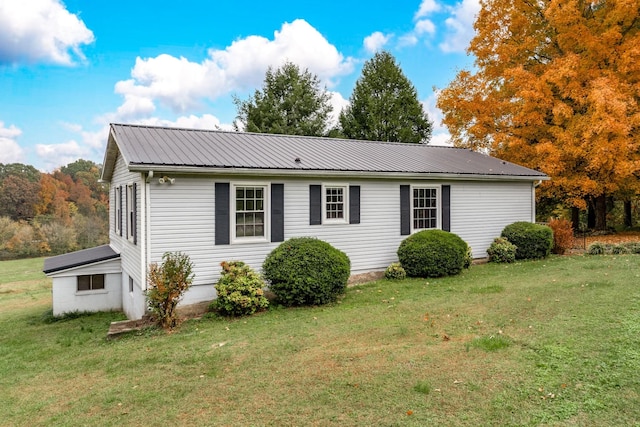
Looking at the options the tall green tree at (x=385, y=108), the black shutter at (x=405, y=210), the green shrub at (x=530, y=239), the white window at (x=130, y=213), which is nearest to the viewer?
the white window at (x=130, y=213)

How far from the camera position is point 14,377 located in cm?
656

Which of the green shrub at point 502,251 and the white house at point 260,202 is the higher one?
the white house at point 260,202

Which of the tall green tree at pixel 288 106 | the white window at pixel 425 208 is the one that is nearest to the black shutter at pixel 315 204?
the white window at pixel 425 208

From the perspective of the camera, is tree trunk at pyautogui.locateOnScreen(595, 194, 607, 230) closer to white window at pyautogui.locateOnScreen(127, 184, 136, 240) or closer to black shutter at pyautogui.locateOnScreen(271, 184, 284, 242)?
black shutter at pyautogui.locateOnScreen(271, 184, 284, 242)

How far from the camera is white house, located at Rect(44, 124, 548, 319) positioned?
8953mm

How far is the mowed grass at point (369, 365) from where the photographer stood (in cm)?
412

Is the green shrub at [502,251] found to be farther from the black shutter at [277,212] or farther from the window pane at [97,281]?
the window pane at [97,281]

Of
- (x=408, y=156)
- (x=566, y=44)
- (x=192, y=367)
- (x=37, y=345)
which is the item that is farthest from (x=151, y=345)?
(x=566, y=44)

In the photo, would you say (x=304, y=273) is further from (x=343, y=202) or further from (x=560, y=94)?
(x=560, y=94)

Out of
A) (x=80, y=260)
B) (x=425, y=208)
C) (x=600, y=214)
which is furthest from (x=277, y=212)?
(x=600, y=214)

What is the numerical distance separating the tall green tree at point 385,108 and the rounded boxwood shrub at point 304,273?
76.9 ft

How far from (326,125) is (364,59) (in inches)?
255

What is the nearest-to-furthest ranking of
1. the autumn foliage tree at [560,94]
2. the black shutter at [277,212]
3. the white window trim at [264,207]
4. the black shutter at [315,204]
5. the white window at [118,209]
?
the white window trim at [264,207], the black shutter at [277,212], the black shutter at [315,204], the white window at [118,209], the autumn foliage tree at [560,94]

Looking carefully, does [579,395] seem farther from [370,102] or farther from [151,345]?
[370,102]
